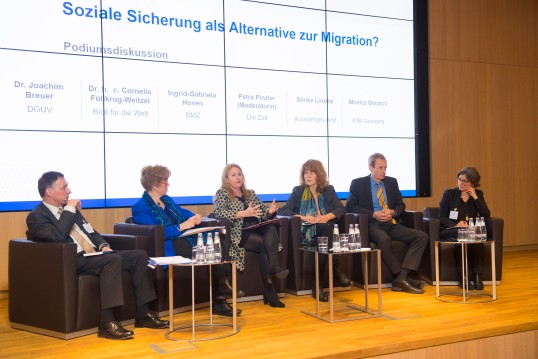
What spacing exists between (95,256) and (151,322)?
1.90 feet

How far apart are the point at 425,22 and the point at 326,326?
15.1ft

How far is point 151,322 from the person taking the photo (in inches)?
169

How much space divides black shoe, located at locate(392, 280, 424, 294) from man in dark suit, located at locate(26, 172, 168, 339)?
2.19 metres

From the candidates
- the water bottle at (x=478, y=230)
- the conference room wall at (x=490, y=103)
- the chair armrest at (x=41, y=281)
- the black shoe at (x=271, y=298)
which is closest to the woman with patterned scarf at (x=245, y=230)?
the black shoe at (x=271, y=298)

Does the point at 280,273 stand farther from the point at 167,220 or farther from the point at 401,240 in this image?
the point at 401,240

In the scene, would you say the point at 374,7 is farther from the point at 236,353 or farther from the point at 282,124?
the point at 236,353

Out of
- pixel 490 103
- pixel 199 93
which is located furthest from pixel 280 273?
pixel 490 103

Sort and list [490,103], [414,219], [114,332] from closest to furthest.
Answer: [114,332], [414,219], [490,103]

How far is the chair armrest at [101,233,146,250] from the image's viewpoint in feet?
14.8

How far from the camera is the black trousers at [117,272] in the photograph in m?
4.07

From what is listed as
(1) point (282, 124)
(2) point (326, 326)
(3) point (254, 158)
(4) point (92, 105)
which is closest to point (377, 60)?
(1) point (282, 124)

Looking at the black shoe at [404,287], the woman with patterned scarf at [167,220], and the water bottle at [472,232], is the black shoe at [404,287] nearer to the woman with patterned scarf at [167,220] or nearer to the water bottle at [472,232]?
the water bottle at [472,232]

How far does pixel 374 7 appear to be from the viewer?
23.8ft

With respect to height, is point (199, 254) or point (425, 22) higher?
point (425, 22)
